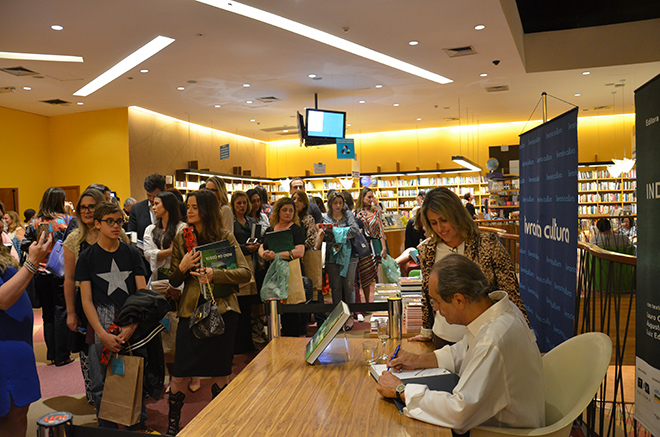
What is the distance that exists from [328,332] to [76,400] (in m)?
2.97

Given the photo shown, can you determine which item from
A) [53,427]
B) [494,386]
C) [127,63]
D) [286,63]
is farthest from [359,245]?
[127,63]

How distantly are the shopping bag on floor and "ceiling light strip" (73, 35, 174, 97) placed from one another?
5382 mm

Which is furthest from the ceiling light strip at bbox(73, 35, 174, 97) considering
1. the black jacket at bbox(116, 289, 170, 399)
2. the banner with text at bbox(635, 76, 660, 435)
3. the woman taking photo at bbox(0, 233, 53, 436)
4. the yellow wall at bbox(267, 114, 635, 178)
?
the yellow wall at bbox(267, 114, 635, 178)

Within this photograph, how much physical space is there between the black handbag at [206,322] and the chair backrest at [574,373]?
1888mm

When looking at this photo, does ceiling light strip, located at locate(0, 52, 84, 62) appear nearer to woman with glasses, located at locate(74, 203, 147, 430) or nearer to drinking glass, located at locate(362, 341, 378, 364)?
woman with glasses, located at locate(74, 203, 147, 430)

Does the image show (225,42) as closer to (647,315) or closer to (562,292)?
(562,292)

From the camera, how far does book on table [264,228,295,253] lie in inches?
→ 184

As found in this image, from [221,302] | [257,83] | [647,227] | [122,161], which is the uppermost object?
[257,83]

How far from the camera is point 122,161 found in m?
11.4

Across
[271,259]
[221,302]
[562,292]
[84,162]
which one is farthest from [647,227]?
[84,162]

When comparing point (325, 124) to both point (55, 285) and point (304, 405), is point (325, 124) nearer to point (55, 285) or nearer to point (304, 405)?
point (55, 285)

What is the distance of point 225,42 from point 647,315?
6.37 m

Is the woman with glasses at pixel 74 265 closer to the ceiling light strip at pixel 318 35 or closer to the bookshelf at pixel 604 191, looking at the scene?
the ceiling light strip at pixel 318 35

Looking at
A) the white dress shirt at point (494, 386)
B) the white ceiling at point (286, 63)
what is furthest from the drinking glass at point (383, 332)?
the white ceiling at point (286, 63)
